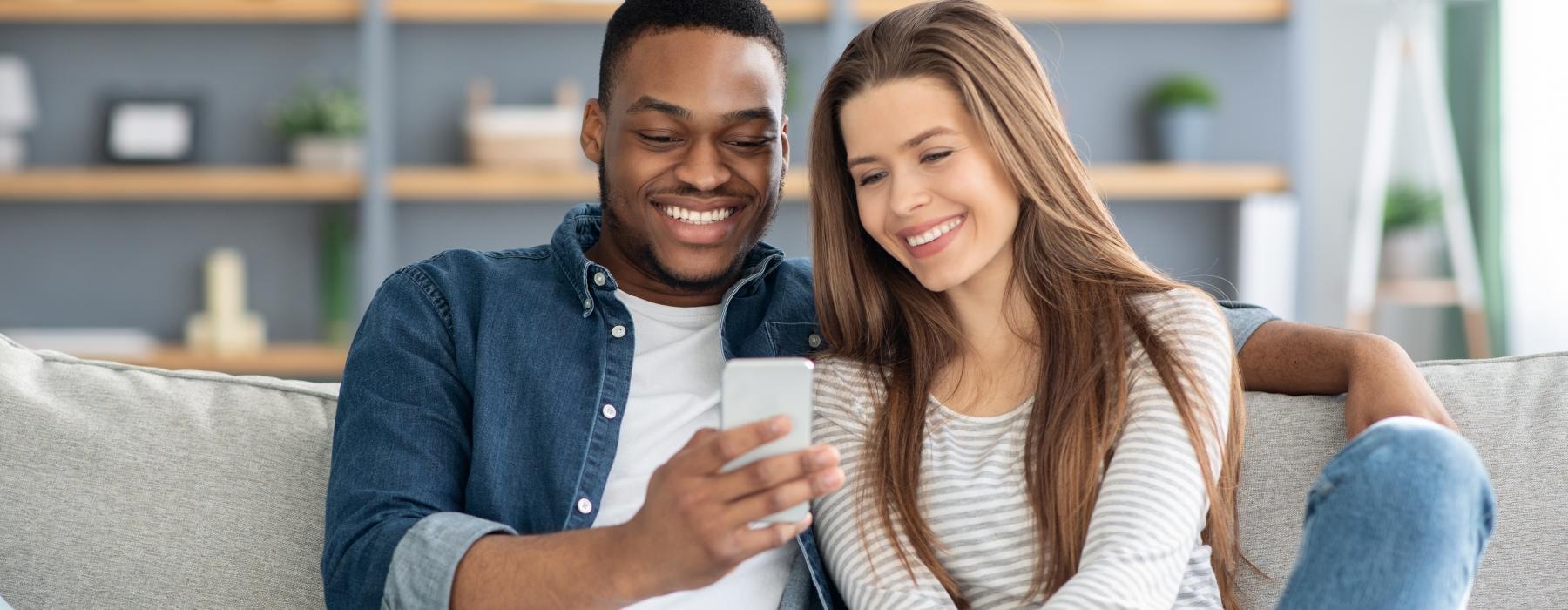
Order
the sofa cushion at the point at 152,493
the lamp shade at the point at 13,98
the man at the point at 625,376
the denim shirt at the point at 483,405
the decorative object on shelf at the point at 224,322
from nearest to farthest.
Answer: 1. the man at the point at 625,376
2. the denim shirt at the point at 483,405
3. the sofa cushion at the point at 152,493
4. the lamp shade at the point at 13,98
5. the decorative object on shelf at the point at 224,322

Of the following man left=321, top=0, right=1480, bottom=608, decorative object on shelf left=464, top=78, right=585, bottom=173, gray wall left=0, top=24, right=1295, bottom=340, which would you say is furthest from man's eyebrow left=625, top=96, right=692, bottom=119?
gray wall left=0, top=24, right=1295, bottom=340

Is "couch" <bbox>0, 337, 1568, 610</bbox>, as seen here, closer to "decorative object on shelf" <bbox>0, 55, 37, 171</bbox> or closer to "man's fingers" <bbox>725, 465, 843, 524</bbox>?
"man's fingers" <bbox>725, 465, 843, 524</bbox>

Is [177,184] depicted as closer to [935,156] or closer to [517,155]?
[517,155]

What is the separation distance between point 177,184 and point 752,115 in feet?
8.82

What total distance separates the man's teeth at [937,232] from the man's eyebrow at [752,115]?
250 millimetres

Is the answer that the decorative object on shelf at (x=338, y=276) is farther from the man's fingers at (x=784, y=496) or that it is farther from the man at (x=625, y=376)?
the man's fingers at (x=784, y=496)

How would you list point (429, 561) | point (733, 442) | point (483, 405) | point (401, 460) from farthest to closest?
1. point (483, 405)
2. point (401, 460)
3. point (429, 561)
4. point (733, 442)

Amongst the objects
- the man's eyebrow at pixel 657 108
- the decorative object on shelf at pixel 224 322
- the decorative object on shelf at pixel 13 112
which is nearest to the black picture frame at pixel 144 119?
the decorative object on shelf at pixel 13 112

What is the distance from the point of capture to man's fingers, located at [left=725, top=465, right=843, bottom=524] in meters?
0.99

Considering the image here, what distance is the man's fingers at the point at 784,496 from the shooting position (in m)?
0.99

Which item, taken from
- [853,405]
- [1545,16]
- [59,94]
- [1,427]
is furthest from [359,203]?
[1545,16]

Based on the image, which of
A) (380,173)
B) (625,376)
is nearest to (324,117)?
(380,173)

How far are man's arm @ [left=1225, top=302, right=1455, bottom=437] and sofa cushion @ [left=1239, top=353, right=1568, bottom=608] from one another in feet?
0.10

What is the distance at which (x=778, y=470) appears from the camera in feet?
3.25
